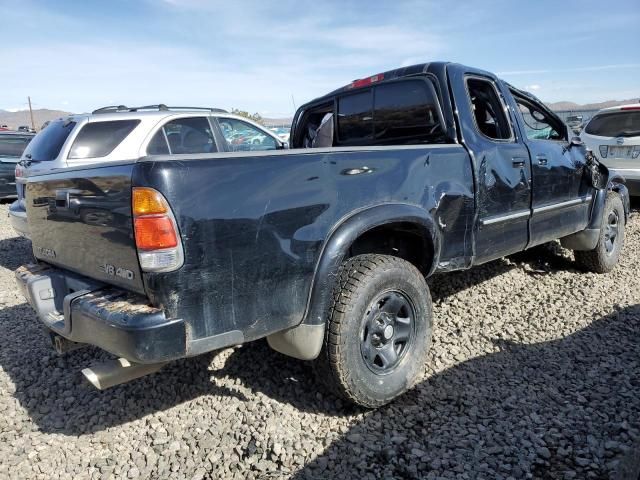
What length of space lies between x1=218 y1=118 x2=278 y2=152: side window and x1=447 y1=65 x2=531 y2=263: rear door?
138 inches

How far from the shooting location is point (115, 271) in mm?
2230

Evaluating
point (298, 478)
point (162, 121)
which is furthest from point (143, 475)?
point (162, 121)

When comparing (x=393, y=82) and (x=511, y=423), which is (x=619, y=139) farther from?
(x=511, y=423)

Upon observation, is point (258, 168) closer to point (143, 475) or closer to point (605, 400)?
point (143, 475)

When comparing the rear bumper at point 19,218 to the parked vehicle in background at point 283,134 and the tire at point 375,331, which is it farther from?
the tire at point 375,331

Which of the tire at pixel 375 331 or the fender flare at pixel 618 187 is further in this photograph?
the fender flare at pixel 618 187

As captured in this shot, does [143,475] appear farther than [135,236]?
Yes

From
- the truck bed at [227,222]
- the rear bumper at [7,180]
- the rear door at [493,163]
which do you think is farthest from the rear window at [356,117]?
the rear bumper at [7,180]

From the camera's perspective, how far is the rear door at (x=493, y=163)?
132 inches

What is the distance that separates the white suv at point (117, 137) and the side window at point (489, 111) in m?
3.44

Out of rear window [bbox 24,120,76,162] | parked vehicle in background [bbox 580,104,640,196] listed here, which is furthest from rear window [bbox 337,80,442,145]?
parked vehicle in background [bbox 580,104,640,196]

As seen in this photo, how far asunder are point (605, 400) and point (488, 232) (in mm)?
1241

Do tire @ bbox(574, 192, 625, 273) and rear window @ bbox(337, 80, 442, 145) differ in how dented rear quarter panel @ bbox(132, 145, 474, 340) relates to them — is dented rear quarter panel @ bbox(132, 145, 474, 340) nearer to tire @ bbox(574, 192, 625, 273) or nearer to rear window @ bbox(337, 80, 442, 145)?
rear window @ bbox(337, 80, 442, 145)

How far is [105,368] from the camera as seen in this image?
2262 mm
